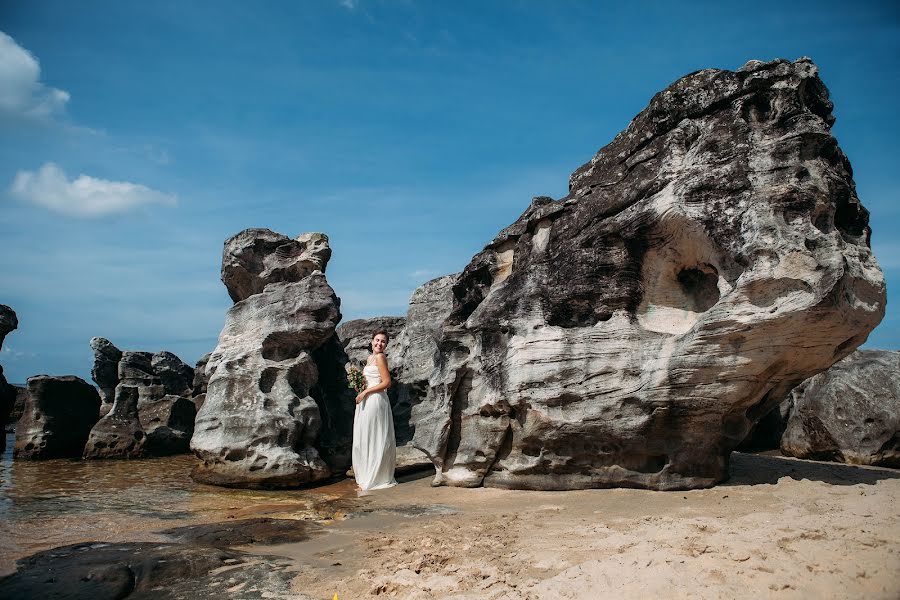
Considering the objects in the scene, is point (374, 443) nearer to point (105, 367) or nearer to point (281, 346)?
point (281, 346)

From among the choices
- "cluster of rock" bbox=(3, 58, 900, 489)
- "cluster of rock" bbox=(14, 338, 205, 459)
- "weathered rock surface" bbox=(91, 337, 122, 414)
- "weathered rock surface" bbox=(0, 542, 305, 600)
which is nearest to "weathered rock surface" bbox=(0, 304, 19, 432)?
"cluster of rock" bbox=(14, 338, 205, 459)

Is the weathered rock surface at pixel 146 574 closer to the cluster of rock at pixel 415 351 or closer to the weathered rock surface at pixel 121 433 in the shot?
the cluster of rock at pixel 415 351

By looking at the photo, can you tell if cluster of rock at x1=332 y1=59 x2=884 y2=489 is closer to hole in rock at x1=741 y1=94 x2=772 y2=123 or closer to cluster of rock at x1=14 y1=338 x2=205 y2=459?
hole in rock at x1=741 y1=94 x2=772 y2=123

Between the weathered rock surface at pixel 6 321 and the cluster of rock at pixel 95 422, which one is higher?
the weathered rock surface at pixel 6 321

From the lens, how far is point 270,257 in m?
13.2

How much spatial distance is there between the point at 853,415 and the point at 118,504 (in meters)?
11.3

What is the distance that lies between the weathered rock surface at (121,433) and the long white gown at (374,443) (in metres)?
6.85

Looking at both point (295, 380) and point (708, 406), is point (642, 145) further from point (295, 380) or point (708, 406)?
point (295, 380)

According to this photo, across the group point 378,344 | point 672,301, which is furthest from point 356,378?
point 672,301

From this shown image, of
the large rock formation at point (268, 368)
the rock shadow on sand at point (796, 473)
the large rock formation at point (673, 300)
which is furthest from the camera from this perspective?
the large rock formation at point (268, 368)

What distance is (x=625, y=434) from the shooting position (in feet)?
25.8

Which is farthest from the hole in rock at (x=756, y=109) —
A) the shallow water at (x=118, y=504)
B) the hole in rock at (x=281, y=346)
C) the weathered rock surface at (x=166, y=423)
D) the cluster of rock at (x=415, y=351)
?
the weathered rock surface at (x=166, y=423)

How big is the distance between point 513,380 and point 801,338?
12.3ft

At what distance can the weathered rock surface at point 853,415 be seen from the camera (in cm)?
965
